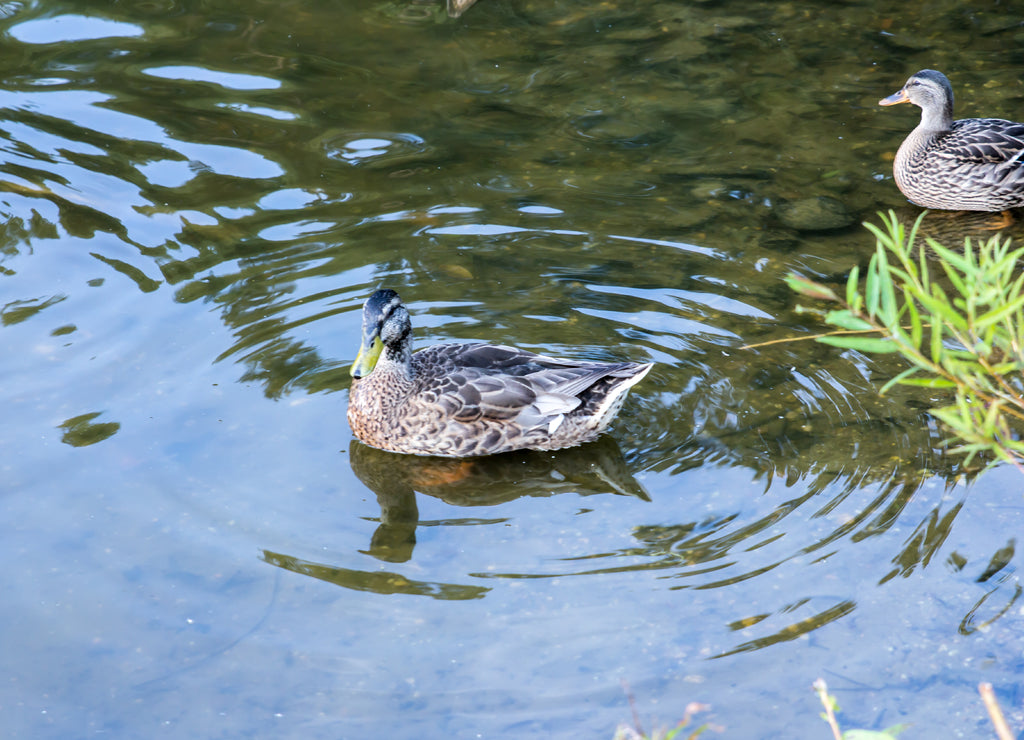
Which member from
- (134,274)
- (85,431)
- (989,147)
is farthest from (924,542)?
(134,274)

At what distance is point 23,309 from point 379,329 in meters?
2.72

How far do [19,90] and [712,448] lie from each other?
24.1 feet

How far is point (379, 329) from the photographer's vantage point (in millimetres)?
5969

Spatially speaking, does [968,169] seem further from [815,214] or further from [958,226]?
[815,214]

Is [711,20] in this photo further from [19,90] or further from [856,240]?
[19,90]

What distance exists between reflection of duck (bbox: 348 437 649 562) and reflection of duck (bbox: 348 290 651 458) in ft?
0.26

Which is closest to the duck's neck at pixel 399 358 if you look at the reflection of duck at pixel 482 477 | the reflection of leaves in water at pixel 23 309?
the reflection of duck at pixel 482 477

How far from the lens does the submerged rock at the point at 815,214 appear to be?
7844 millimetres

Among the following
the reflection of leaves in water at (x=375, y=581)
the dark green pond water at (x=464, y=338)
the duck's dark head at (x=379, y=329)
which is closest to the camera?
the dark green pond water at (x=464, y=338)

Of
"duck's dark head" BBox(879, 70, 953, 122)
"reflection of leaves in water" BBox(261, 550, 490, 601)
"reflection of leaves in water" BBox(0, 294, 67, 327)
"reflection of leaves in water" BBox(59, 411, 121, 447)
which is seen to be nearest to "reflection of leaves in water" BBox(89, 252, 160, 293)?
"reflection of leaves in water" BBox(0, 294, 67, 327)

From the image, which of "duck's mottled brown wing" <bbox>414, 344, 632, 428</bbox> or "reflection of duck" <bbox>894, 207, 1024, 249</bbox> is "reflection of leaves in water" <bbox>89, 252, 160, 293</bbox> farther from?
"reflection of duck" <bbox>894, 207, 1024, 249</bbox>

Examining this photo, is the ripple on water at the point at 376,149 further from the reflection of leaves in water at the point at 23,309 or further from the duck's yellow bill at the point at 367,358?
the duck's yellow bill at the point at 367,358

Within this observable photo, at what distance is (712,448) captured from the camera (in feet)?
19.3

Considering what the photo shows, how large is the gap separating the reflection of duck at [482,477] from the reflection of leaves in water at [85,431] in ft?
4.46
